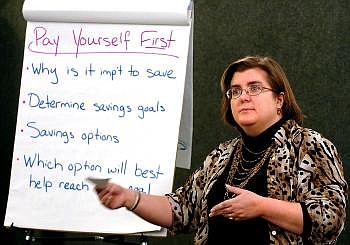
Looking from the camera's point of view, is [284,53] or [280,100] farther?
[284,53]

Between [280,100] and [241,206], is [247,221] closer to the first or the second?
[241,206]

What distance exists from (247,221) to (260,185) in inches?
4.0

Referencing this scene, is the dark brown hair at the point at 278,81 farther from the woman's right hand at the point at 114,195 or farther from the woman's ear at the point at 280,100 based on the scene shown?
the woman's right hand at the point at 114,195

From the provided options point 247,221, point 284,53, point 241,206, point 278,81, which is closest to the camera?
point 241,206

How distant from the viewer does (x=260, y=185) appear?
→ 1533 millimetres

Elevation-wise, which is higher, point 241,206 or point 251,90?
point 251,90

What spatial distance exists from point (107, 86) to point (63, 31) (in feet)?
0.82

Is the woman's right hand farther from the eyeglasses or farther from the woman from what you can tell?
the eyeglasses

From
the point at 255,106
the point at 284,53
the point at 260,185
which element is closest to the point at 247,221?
the point at 260,185

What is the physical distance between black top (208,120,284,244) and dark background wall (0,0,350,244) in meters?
0.89

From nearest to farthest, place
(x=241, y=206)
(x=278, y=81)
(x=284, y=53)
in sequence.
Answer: (x=241, y=206) < (x=278, y=81) < (x=284, y=53)

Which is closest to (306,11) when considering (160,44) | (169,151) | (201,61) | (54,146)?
(201,61)

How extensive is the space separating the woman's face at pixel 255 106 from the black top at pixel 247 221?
0.02m

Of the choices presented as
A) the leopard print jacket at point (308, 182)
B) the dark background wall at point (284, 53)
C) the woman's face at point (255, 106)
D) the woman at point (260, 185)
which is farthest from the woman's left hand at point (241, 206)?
the dark background wall at point (284, 53)
